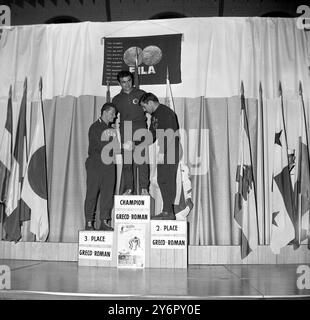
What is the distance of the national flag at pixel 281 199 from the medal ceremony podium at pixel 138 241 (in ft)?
3.67

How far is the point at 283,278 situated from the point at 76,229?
2364 millimetres

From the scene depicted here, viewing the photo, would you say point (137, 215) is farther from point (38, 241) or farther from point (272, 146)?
point (272, 146)

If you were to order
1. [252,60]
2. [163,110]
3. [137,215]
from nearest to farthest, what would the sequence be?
[137,215]
[163,110]
[252,60]

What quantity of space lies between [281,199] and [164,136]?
1.45 meters

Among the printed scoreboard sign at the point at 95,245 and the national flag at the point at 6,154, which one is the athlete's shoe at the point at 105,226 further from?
the national flag at the point at 6,154

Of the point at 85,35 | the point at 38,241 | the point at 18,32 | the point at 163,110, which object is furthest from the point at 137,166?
the point at 18,32

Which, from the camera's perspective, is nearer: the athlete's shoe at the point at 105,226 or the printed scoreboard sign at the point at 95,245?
the printed scoreboard sign at the point at 95,245

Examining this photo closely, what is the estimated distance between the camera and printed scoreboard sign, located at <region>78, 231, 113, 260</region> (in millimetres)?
3739

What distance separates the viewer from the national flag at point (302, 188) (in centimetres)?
421

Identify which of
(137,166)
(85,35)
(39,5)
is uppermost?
(39,5)

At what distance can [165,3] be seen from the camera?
4668 millimetres

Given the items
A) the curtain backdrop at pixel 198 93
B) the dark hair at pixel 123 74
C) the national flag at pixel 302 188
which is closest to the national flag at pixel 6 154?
the curtain backdrop at pixel 198 93

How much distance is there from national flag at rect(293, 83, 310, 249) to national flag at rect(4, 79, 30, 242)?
9.94 feet

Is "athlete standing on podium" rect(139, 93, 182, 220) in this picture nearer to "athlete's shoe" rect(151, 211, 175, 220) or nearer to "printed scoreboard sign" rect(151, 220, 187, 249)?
"athlete's shoe" rect(151, 211, 175, 220)
